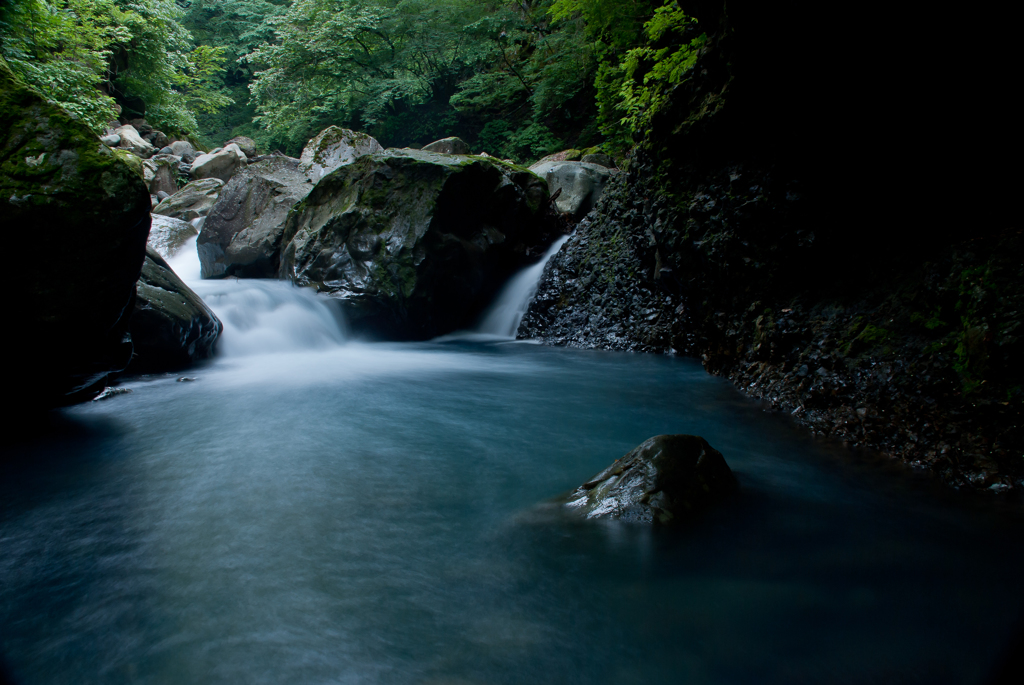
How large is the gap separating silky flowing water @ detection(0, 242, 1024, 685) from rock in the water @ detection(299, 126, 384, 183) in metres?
10.2

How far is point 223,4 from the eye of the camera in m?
29.5

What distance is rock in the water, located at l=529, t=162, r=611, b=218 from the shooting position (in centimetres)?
1209

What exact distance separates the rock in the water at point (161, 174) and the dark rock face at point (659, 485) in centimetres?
1999

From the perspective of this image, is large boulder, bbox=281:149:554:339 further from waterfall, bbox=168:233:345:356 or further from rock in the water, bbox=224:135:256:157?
rock in the water, bbox=224:135:256:157

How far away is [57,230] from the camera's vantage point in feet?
11.4

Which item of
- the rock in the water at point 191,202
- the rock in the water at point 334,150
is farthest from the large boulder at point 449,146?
the rock in the water at point 191,202

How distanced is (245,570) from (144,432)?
271 cm

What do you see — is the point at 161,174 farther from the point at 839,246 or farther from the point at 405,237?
the point at 839,246

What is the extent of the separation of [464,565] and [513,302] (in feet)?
27.0

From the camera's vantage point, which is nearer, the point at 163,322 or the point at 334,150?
the point at 163,322

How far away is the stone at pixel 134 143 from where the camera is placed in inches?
774

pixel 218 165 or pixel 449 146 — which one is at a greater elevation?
pixel 218 165

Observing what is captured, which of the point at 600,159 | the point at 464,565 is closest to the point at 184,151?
the point at 600,159

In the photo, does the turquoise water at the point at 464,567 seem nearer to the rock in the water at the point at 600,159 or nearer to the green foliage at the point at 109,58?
the green foliage at the point at 109,58
